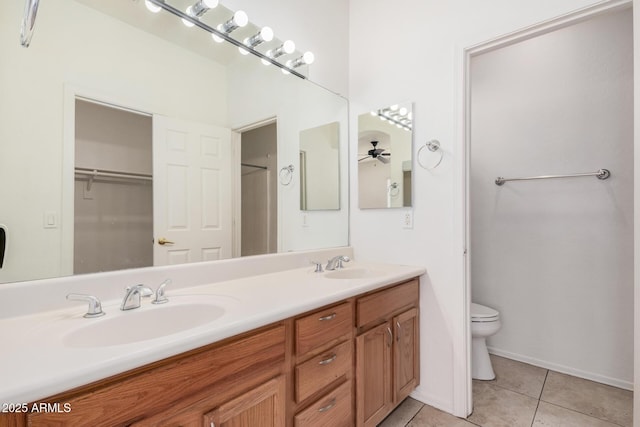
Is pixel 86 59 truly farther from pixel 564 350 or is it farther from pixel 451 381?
pixel 564 350

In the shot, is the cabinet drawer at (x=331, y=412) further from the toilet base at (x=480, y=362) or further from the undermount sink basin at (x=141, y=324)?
the toilet base at (x=480, y=362)

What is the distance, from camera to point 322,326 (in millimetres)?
1201

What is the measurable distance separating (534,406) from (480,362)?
366mm

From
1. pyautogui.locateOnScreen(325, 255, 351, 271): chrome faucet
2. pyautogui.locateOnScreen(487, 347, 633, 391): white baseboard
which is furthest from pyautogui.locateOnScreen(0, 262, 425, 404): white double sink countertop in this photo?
pyautogui.locateOnScreen(487, 347, 633, 391): white baseboard

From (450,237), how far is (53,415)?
67.0 inches

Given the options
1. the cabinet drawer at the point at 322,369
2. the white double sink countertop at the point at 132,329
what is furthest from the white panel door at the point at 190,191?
the cabinet drawer at the point at 322,369

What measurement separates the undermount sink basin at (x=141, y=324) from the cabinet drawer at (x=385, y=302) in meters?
0.64

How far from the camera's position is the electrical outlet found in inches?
75.3

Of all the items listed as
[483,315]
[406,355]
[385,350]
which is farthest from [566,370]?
[385,350]

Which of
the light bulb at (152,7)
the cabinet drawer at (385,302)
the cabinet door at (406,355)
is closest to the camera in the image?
the light bulb at (152,7)

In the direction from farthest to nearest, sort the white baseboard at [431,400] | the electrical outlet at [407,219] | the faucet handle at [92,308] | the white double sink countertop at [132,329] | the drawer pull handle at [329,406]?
the electrical outlet at [407,219] < the white baseboard at [431,400] < the drawer pull handle at [329,406] < the faucet handle at [92,308] < the white double sink countertop at [132,329]

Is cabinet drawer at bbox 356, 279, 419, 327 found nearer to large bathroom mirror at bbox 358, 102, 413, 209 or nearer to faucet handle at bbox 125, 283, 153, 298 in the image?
large bathroom mirror at bbox 358, 102, 413, 209

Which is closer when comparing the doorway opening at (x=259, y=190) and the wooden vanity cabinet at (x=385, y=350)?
the wooden vanity cabinet at (x=385, y=350)

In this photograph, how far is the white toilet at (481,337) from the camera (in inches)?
81.7
